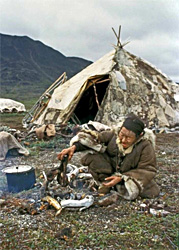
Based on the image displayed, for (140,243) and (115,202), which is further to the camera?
(115,202)


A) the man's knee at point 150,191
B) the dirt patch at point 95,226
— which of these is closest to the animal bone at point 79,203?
the dirt patch at point 95,226

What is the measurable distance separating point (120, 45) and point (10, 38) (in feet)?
278

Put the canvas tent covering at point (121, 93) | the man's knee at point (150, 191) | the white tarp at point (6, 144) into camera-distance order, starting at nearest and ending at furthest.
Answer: the man's knee at point (150, 191)
the white tarp at point (6, 144)
the canvas tent covering at point (121, 93)

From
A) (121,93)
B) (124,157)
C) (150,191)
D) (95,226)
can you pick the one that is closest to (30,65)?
(121,93)

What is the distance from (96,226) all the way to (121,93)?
526 centimetres

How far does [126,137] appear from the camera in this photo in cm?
234

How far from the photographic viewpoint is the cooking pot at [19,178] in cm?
262

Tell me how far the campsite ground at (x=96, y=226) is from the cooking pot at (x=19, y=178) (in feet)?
0.27

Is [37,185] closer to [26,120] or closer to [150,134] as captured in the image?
[150,134]

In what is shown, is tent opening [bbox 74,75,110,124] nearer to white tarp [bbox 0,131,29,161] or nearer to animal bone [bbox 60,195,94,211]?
white tarp [bbox 0,131,29,161]

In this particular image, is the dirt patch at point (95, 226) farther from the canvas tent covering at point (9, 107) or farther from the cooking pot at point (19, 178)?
the canvas tent covering at point (9, 107)

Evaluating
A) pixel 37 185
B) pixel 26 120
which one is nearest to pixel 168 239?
pixel 37 185

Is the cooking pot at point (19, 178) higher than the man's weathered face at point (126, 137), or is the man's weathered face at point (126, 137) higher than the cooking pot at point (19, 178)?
the man's weathered face at point (126, 137)

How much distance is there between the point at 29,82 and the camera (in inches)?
1893
